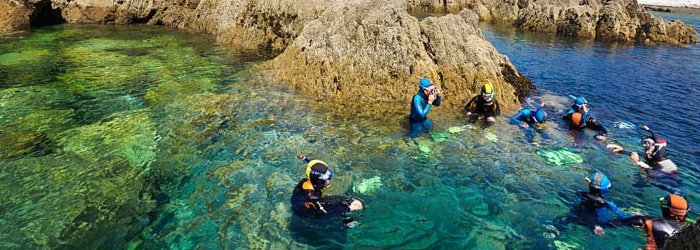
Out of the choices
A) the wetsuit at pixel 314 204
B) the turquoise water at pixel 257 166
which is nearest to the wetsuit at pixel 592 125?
the turquoise water at pixel 257 166

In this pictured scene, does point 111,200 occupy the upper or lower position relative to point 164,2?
lower

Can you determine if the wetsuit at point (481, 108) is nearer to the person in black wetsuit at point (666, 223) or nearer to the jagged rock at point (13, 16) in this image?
the person in black wetsuit at point (666, 223)

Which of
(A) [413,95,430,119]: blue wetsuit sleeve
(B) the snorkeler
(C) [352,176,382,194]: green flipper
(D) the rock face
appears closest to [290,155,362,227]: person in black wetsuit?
(C) [352,176,382,194]: green flipper

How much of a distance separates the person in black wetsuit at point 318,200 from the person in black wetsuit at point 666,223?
5300 millimetres

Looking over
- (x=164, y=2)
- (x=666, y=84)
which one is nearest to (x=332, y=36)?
(x=666, y=84)

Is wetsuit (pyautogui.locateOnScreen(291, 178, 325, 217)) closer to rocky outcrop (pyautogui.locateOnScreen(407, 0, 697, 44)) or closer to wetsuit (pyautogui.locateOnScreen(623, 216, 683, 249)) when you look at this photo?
wetsuit (pyautogui.locateOnScreen(623, 216, 683, 249))

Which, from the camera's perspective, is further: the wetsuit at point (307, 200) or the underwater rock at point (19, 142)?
the underwater rock at point (19, 142)

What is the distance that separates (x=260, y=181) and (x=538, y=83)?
1696 cm

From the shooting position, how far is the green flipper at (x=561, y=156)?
36.7ft

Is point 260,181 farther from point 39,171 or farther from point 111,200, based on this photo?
point 39,171

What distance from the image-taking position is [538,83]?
20875mm

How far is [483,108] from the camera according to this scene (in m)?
13.8

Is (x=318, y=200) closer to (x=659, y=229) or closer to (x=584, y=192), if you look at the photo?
(x=584, y=192)

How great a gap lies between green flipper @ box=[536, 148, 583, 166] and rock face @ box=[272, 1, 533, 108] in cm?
393
